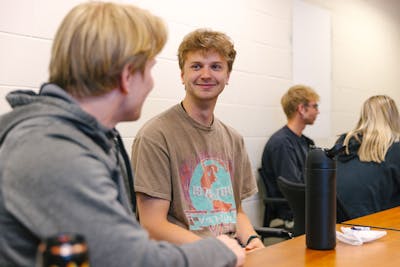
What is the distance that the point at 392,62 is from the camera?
18.3 ft

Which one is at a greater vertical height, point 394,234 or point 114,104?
point 114,104

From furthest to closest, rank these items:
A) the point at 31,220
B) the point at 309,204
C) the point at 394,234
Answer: the point at 394,234 → the point at 309,204 → the point at 31,220

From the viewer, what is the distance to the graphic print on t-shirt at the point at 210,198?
1827 millimetres

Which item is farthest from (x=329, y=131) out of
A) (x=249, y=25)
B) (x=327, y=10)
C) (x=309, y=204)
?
(x=309, y=204)

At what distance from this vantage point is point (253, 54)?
11.5 feet

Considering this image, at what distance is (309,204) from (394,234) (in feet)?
1.46

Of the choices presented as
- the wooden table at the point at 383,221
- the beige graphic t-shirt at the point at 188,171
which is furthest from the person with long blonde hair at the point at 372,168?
the beige graphic t-shirt at the point at 188,171

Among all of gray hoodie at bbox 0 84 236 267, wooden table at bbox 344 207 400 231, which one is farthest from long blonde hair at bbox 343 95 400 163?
gray hoodie at bbox 0 84 236 267

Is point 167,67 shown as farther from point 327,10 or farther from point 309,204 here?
point 327,10

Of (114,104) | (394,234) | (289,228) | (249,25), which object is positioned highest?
(249,25)

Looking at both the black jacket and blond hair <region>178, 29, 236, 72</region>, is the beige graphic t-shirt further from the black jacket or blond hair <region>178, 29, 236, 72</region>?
the black jacket

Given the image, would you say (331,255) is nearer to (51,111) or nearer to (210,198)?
(210,198)

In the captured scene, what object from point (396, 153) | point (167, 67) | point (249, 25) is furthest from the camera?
point (249, 25)

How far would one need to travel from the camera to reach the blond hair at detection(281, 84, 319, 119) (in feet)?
11.9
